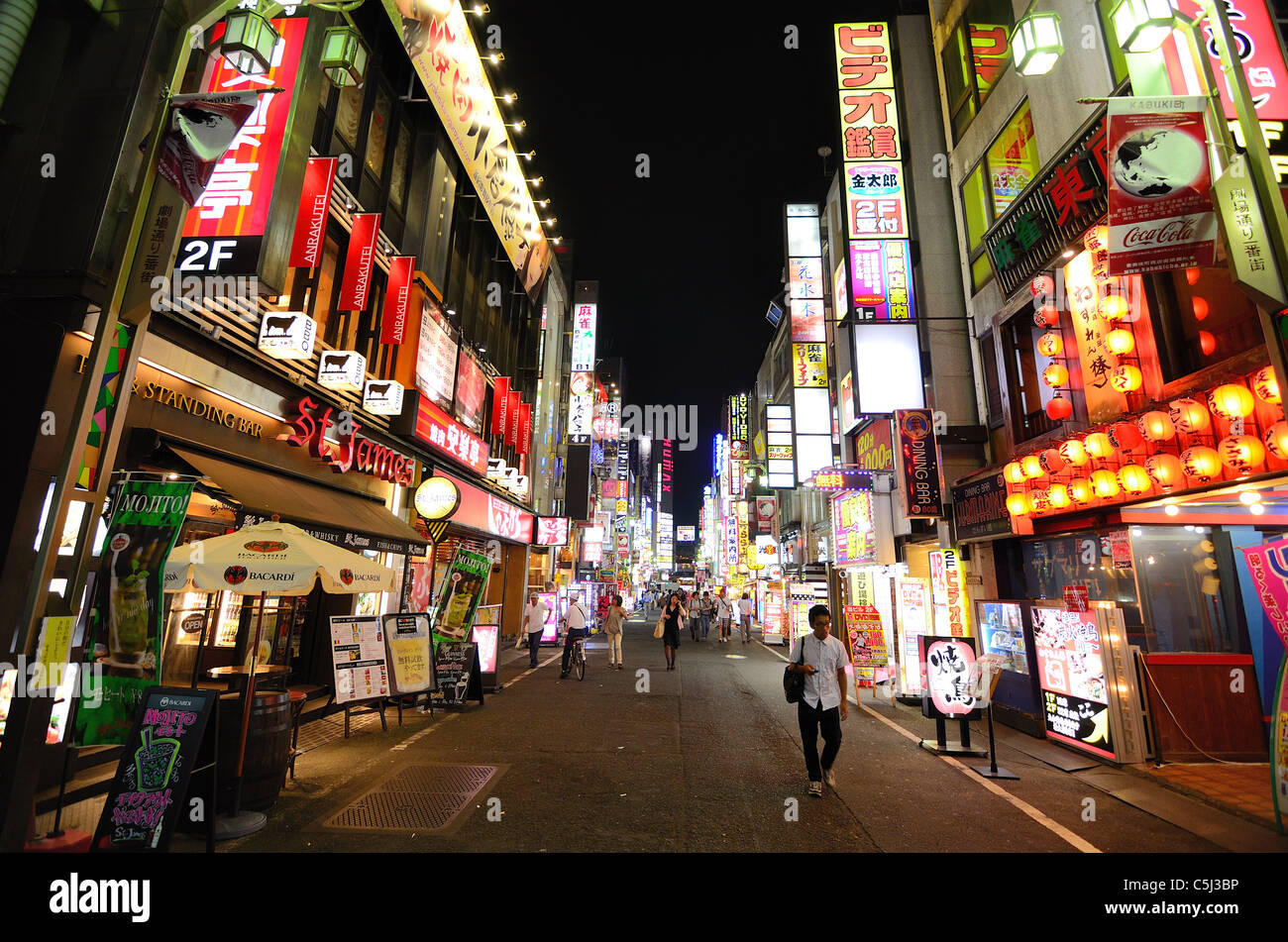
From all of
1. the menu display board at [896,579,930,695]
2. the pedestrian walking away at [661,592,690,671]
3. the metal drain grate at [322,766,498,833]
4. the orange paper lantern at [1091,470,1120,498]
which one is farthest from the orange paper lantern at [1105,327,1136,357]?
the pedestrian walking away at [661,592,690,671]

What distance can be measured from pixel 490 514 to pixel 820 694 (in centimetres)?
1489

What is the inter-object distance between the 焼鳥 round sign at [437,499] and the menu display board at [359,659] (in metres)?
4.49

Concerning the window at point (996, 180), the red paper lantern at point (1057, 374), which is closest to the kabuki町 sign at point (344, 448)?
the red paper lantern at point (1057, 374)

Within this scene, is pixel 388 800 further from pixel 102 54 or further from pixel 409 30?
pixel 409 30

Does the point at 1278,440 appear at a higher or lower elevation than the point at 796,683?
higher

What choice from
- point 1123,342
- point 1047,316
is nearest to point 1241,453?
point 1123,342

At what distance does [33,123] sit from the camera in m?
5.87

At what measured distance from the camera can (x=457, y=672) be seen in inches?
395

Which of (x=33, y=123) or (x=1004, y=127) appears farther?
(x=1004, y=127)

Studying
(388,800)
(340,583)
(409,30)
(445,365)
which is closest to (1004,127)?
(409,30)

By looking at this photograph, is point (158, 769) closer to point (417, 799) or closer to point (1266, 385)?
point (417, 799)

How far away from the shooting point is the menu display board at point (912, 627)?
1149 centimetres
